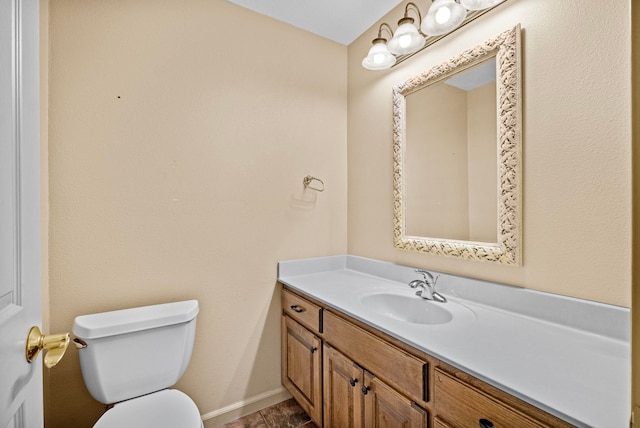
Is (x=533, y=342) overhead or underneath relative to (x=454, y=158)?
underneath

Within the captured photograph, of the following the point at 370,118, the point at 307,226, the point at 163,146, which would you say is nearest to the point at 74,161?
the point at 163,146

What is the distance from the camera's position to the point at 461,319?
45.0 inches

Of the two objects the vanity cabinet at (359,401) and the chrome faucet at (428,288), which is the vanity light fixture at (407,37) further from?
the vanity cabinet at (359,401)

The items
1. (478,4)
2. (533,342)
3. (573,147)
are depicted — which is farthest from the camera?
(478,4)

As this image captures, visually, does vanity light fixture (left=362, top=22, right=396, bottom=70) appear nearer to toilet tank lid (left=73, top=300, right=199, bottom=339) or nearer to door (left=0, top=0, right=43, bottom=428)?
door (left=0, top=0, right=43, bottom=428)

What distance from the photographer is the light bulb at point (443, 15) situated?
1.23 m

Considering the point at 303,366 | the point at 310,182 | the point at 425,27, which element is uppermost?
the point at 425,27

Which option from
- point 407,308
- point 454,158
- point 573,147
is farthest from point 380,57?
point 407,308

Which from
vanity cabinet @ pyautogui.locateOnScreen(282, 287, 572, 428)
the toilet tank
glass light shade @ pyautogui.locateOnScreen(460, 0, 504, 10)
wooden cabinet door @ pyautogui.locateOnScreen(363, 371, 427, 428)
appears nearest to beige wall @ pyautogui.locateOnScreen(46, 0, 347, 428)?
the toilet tank

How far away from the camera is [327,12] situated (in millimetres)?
1751

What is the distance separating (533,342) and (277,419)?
1444 mm

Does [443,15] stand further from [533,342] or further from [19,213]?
[19,213]

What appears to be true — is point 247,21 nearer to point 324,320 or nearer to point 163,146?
point 163,146

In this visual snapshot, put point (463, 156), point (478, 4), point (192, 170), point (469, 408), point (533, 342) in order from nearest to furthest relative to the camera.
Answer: point (469, 408), point (533, 342), point (478, 4), point (463, 156), point (192, 170)
